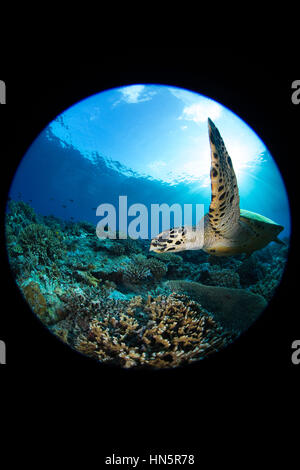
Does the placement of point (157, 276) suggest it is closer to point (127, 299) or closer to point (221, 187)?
point (127, 299)

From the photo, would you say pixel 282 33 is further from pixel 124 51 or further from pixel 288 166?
pixel 124 51

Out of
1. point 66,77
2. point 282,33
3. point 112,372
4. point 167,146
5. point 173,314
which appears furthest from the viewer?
point 167,146

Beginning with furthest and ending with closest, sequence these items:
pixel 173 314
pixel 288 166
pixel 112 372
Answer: pixel 173 314, pixel 288 166, pixel 112 372

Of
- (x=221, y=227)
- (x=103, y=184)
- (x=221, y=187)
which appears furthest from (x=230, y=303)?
(x=103, y=184)

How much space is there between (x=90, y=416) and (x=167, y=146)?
742 inches

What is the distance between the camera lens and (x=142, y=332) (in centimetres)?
197

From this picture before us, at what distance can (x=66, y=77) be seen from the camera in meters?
1.31

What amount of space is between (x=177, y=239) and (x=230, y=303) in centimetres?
126

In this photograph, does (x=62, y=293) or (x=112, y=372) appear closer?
(x=112, y=372)

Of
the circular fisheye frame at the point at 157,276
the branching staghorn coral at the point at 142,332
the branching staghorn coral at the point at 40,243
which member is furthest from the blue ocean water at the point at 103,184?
the branching staghorn coral at the point at 142,332

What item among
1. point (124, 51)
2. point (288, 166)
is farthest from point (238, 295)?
point (124, 51)

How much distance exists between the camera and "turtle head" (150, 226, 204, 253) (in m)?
2.79

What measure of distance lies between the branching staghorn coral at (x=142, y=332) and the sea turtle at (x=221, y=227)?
1.02 meters

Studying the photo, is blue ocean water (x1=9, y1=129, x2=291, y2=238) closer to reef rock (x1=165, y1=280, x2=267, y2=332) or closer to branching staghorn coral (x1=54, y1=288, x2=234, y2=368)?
reef rock (x1=165, y1=280, x2=267, y2=332)
